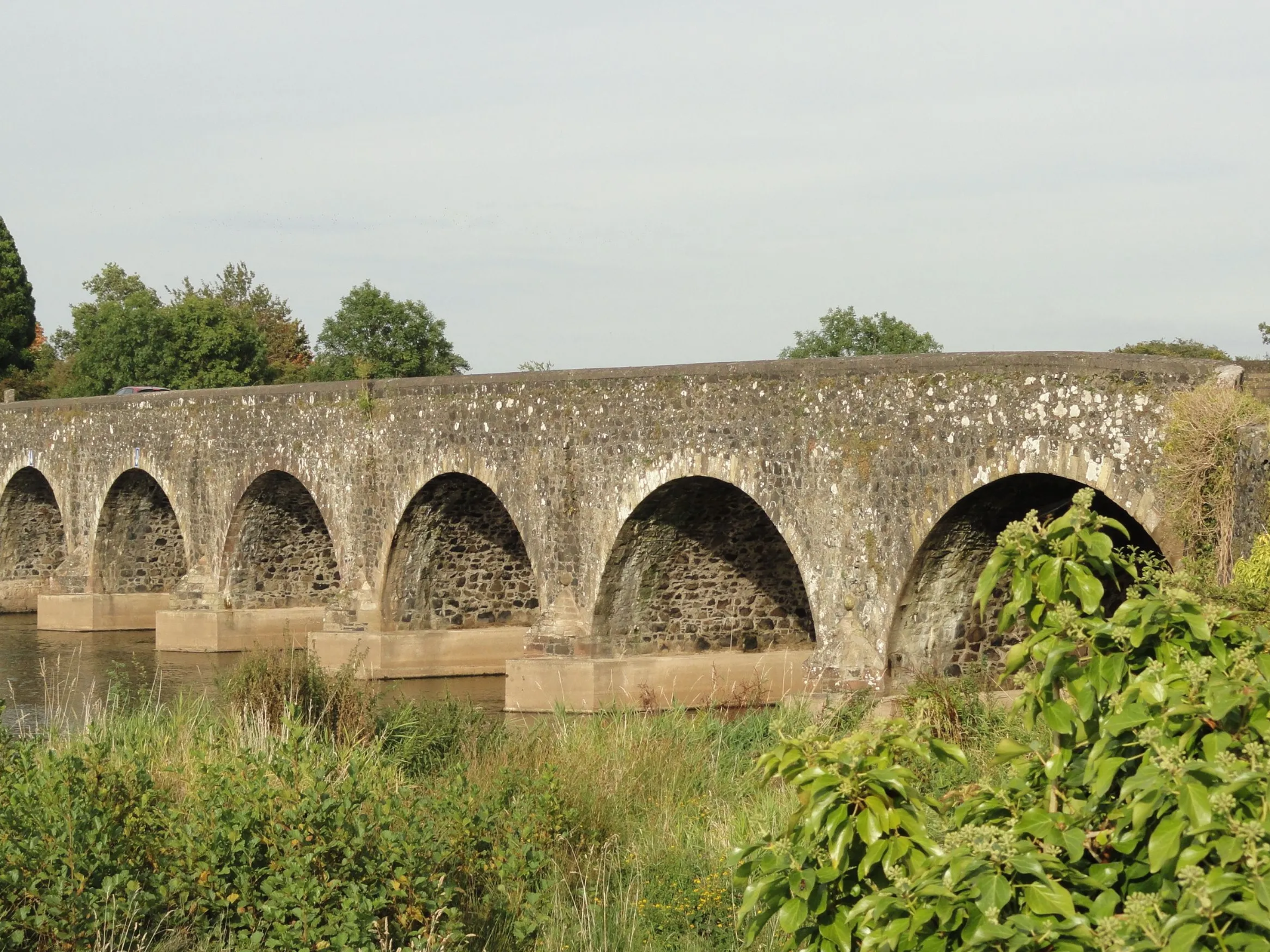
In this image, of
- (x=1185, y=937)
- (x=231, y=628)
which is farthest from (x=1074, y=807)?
(x=231, y=628)

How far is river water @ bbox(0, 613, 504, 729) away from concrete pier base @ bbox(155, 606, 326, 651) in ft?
0.57

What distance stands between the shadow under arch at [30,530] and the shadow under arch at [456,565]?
11823 mm

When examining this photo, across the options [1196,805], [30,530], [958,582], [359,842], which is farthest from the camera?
[30,530]

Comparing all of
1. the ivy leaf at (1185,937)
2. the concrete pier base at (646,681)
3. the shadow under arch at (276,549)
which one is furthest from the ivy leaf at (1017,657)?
the shadow under arch at (276,549)

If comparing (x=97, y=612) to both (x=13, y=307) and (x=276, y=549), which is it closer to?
(x=276, y=549)

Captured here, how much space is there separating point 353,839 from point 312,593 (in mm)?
17807

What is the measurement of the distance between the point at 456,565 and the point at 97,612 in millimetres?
8953

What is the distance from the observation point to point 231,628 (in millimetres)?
22938

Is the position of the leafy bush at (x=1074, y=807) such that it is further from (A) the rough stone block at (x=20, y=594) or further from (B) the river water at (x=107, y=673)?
(A) the rough stone block at (x=20, y=594)

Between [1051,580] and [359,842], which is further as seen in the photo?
[359,842]

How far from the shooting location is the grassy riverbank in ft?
20.3

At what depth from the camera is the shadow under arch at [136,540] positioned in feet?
85.6

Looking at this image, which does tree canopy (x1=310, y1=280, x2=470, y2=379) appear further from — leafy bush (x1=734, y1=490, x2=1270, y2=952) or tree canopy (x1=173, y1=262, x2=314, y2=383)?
leafy bush (x1=734, y1=490, x2=1270, y2=952)

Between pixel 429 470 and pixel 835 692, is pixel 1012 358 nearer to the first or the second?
pixel 835 692
